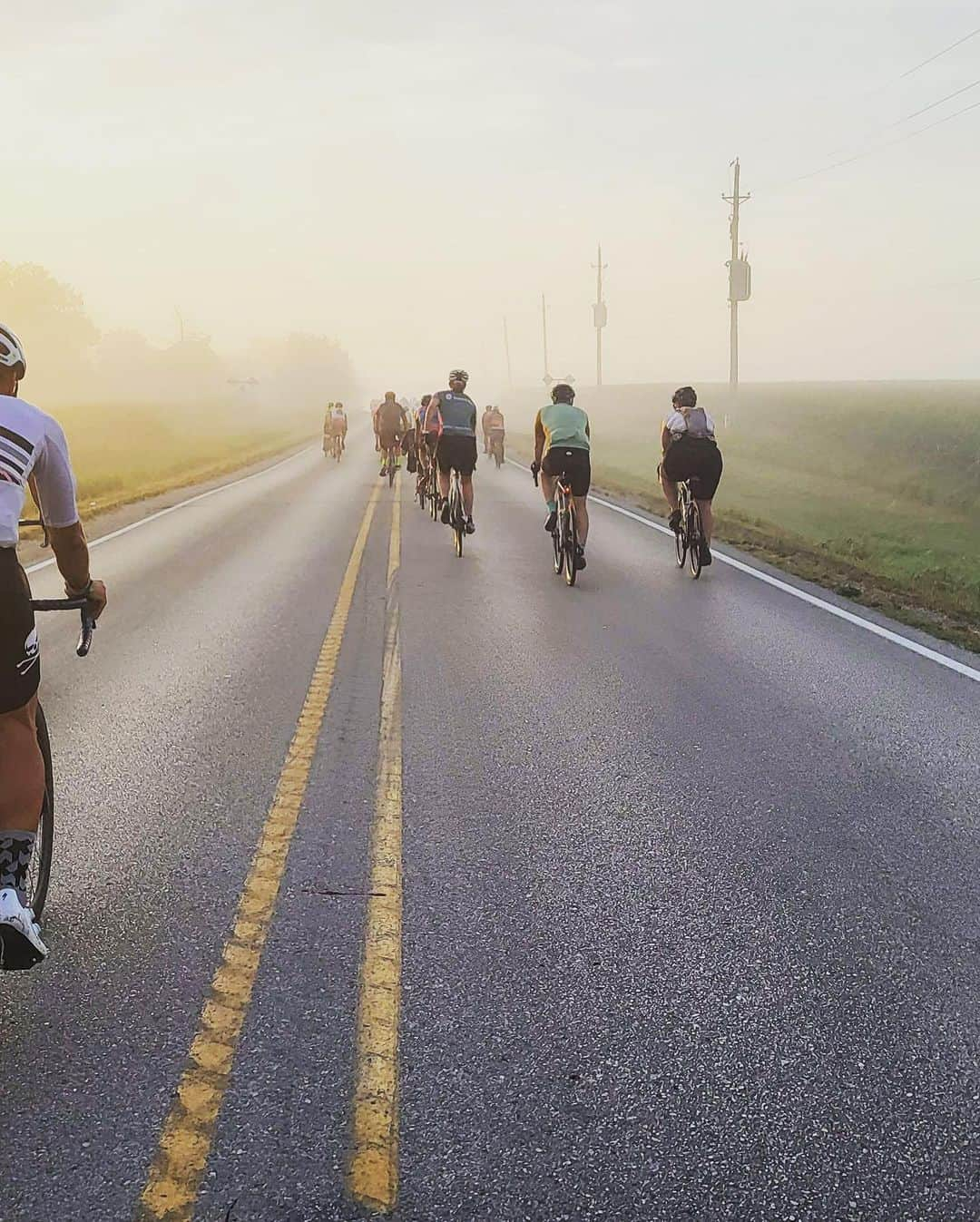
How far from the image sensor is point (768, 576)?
12016 millimetres

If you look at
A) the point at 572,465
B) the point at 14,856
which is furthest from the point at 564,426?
the point at 14,856

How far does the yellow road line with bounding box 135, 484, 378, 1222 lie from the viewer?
2.49 metres

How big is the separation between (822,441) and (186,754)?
133 feet

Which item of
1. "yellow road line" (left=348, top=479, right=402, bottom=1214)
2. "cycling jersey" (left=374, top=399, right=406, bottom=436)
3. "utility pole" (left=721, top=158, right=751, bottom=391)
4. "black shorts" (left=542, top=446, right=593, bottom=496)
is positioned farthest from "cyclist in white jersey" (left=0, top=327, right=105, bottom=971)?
"utility pole" (left=721, top=158, right=751, bottom=391)

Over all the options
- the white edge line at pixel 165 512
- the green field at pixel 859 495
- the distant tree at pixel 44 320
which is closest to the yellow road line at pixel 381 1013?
the white edge line at pixel 165 512

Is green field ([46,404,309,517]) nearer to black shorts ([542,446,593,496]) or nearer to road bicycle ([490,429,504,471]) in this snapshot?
road bicycle ([490,429,504,471])

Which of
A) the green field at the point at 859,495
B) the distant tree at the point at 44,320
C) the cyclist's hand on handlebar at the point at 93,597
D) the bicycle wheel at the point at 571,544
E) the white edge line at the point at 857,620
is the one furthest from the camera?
the distant tree at the point at 44,320

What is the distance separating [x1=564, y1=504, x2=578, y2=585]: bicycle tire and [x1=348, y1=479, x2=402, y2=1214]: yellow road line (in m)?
5.72

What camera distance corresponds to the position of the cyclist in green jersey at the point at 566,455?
1133 centimetres

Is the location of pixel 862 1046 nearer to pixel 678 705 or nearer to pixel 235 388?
pixel 678 705

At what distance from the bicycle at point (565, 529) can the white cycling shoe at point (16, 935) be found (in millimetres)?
8466

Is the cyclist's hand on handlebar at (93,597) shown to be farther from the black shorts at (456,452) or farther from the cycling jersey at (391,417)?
the cycling jersey at (391,417)

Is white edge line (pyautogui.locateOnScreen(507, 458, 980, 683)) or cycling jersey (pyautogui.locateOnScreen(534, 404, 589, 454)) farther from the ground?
cycling jersey (pyautogui.locateOnScreen(534, 404, 589, 454))

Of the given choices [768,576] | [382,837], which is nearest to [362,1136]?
[382,837]
